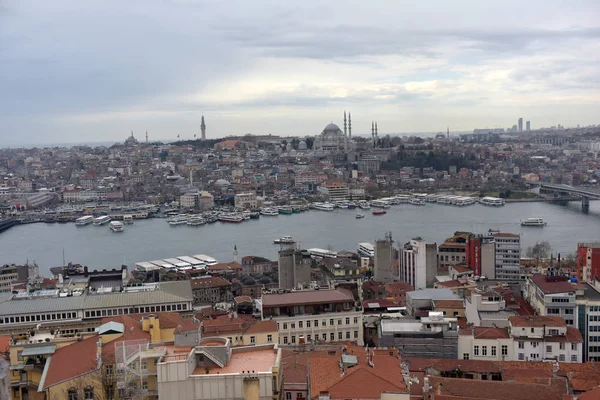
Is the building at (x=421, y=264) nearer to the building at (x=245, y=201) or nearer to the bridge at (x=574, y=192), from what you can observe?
the bridge at (x=574, y=192)

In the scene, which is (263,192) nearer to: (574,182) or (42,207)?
(42,207)

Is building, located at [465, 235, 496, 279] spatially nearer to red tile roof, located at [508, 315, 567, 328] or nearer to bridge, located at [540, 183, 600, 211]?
red tile roof, located at [508, 315, 567, 328]

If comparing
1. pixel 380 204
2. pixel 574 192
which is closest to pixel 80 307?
pixel 380 204

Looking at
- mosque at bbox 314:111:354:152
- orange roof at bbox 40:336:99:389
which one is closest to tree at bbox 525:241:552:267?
orange roof at bbox 40:336:99:389

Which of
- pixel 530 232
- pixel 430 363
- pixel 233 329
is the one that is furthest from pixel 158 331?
pixel 530 232

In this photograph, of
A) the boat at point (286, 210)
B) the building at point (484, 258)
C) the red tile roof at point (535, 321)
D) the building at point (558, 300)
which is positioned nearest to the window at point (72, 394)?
the red tile roof at point (535, 321)
